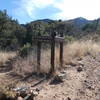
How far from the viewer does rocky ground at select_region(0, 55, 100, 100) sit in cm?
751

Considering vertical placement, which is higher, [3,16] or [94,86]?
[3,16]

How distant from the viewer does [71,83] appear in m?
8.36

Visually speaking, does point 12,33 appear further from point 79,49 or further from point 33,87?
point 33,87

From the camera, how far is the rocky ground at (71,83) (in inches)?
296

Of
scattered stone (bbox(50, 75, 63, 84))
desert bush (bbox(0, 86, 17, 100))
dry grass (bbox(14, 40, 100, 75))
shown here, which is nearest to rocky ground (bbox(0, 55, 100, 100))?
scattered stone (bbox(50, 75, 63, 84))

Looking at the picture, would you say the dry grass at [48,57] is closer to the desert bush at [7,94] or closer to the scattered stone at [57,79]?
the scattered stone at [57,79]

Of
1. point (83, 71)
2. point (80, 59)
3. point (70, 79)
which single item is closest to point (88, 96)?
point (70, 79)

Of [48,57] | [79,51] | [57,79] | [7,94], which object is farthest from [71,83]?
[79,51]

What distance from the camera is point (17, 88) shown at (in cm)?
773

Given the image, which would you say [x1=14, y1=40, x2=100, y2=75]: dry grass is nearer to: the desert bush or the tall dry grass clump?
the tall dry grass clump

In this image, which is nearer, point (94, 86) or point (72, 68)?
point (94, 86)

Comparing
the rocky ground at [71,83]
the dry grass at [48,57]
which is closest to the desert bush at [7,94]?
the rocky ground at [71,83]

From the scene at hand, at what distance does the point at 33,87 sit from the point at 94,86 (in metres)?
1.90

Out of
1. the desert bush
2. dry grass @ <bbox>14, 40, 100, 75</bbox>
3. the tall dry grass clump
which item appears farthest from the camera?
the tall dry grass clump
